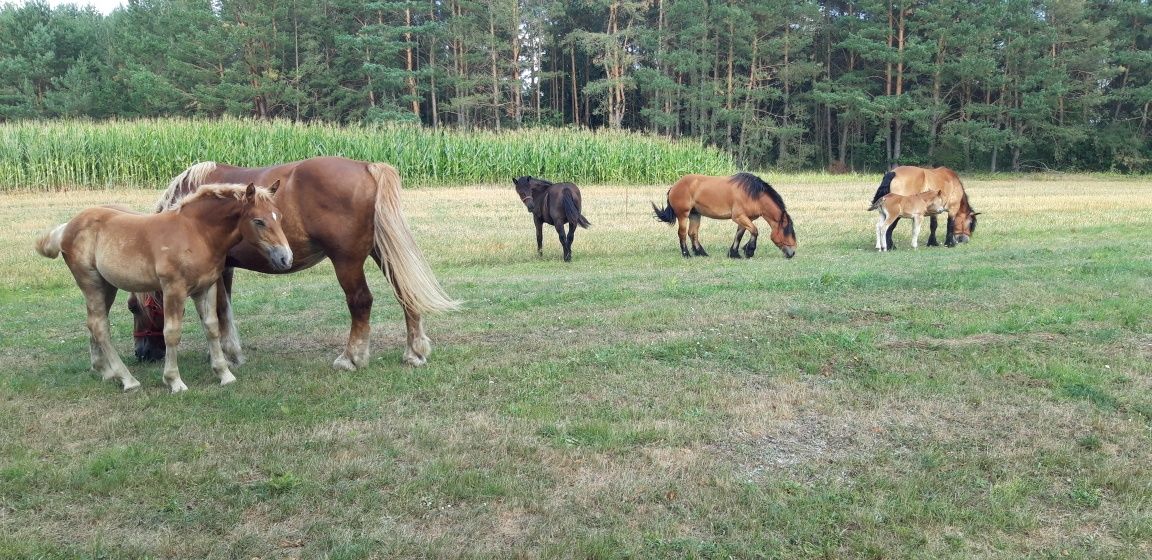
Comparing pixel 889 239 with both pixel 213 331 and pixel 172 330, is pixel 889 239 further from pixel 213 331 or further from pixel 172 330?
pixel 172 330

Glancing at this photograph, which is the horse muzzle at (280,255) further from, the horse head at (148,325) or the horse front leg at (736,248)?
the horse front leg at (736,248)

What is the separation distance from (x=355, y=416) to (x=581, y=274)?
7.11m

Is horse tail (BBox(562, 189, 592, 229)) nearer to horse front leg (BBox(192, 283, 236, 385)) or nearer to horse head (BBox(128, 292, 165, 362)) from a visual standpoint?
horse head (BBox(128, 292, 165, 362))

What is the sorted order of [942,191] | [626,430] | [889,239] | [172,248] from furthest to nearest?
[942,191]
[889,239]
[172,248]
[626,430]

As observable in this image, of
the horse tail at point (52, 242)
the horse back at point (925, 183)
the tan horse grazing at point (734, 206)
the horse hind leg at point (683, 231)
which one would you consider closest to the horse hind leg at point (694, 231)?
the tan horse grazing at point (734, 206)

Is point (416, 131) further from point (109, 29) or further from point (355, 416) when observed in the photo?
point (109, 29)

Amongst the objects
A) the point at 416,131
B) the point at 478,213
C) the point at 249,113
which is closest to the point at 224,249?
the point at 478,213

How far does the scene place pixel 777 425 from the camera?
5.07 m

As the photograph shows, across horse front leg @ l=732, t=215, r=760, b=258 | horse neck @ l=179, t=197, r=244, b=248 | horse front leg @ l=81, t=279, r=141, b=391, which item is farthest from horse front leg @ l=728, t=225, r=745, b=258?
horse front leg @ l=81, t=279, r=141, b=391

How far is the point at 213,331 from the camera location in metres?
6.18

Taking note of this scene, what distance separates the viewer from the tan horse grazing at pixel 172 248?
19.3 ft

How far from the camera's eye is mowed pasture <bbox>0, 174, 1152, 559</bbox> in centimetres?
373

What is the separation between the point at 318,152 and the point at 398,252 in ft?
75.3

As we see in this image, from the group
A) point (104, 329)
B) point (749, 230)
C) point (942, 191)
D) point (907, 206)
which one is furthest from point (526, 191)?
point (104, 329)
